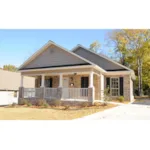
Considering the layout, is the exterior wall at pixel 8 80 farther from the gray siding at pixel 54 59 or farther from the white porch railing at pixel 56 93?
the white porch railing at pixel 56 93

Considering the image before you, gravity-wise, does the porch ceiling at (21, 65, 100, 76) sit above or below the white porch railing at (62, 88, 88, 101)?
above

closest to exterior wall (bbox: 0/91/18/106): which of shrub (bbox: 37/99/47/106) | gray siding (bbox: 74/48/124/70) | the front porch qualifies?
the front porch

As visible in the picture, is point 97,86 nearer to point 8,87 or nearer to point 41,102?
point 41,102

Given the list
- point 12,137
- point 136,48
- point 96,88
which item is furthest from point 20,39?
point 136,48

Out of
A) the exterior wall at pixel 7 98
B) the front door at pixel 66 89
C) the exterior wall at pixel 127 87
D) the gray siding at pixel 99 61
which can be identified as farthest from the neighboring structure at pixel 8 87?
the exterior wall at pixel 127 87

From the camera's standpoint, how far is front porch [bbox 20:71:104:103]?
1344cm

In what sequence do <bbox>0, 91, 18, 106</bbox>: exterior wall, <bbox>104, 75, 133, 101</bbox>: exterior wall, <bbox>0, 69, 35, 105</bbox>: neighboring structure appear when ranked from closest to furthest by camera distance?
1. <bbox>104, 75, 133, 101</bbox>: exterior wall
2. <bbox>0, 91, 18, 106</bbox>: exterior wall
3. <bbox>0, 69, 35, 105</bbox>: neighboring structure

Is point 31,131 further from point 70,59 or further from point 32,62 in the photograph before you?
point 32,62

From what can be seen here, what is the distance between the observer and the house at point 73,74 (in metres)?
13.7

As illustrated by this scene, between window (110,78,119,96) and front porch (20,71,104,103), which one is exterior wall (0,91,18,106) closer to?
front porch (20,71,104,103)

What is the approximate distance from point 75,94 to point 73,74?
8.19 ft

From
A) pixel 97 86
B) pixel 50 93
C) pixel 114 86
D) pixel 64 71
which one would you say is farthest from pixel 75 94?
pixel 114 86

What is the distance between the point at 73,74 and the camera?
1585cm
